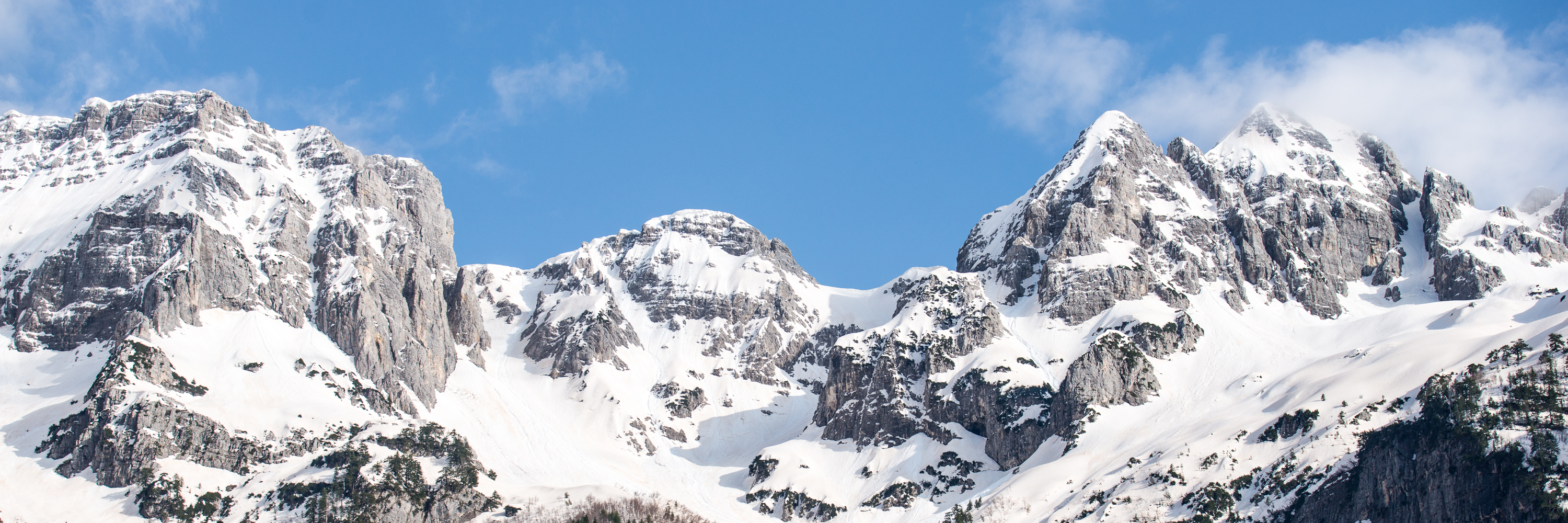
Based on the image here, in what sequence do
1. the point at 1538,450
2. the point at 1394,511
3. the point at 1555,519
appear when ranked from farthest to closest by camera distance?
the point at 1394,511 < the point at 1538,450 < the point at 1555,519

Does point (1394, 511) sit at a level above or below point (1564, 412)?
below

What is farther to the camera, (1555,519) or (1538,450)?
(1538,450)

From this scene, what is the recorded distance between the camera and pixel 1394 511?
656 ft

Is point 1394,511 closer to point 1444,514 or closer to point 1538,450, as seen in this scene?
point 1444,514

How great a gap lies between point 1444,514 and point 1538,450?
1647 cm

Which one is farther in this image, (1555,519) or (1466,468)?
(1466,468)

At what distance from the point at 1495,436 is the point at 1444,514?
50.2 ft

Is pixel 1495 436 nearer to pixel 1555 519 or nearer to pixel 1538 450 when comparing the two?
pixel 1538 450

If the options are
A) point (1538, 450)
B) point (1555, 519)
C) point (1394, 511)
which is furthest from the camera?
point (1394, 511)

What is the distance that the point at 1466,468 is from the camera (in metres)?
194

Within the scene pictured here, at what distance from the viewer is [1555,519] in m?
174

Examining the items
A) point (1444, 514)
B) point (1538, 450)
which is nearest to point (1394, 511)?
point (1444, 514)

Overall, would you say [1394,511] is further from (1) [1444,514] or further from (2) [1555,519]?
(2) [1555,519]

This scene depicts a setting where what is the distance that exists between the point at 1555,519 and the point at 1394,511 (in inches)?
1110
